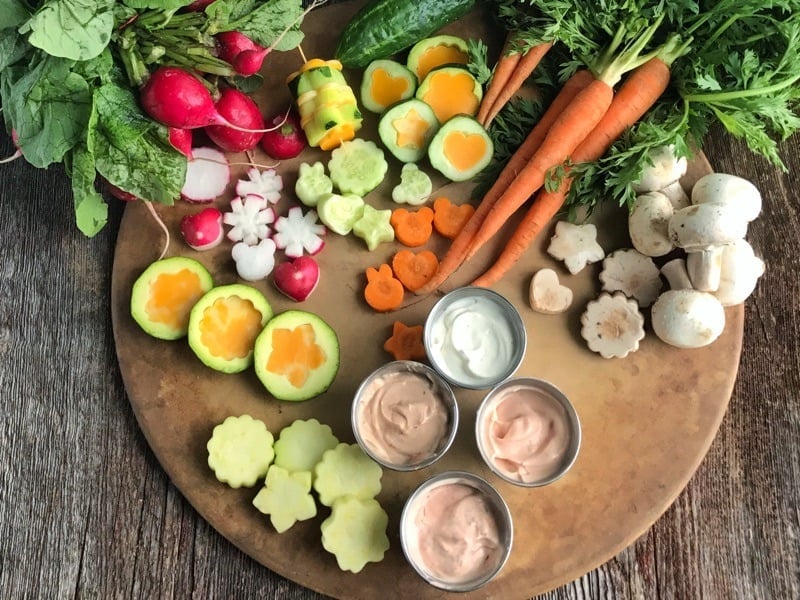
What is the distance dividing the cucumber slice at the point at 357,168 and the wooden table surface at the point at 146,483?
782mm

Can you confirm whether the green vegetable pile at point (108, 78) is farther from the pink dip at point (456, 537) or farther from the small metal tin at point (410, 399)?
the pink dip at point (456, 537)

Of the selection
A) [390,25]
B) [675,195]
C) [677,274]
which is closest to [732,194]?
[675,195]

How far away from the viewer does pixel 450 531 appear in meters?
2.06

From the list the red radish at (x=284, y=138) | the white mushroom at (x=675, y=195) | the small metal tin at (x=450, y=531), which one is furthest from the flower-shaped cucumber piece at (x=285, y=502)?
the white mushroom at (x=675, y=195)

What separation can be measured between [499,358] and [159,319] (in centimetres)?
109

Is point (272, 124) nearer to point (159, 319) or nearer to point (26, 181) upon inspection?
point (159, 319)

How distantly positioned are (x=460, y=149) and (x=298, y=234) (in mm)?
605

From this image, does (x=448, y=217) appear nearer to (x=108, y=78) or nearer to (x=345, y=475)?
(x=345, y=475)

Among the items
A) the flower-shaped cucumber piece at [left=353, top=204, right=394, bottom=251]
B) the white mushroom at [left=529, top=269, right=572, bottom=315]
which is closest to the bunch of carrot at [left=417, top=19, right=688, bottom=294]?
the white mushroom at [left=529, top=269, right=572, bottom=315]

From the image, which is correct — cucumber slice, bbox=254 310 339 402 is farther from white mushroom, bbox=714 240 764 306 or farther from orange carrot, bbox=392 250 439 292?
white mushroom, bbox=714 240 764 306

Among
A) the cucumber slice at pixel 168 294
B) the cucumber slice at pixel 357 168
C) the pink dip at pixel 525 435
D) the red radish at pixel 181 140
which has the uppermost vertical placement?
the red radish at pixel 181 140

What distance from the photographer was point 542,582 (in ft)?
7.27

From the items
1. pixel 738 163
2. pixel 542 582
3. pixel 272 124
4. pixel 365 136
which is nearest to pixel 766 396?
pixel 738 163

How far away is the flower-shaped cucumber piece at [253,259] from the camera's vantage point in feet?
7.74
